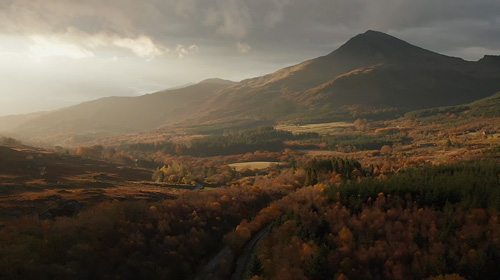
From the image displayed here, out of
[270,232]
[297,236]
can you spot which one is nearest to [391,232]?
[297,236]

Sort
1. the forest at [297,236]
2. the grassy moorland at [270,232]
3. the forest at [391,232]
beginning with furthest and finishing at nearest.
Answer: the forest at [391,232], the grassy moorland at [270,232], the forest at [297,236]

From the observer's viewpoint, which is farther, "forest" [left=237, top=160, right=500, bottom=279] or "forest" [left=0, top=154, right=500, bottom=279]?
"forest" [left=237, top=160, right=500, bottom=279]

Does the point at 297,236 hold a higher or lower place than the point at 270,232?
higher

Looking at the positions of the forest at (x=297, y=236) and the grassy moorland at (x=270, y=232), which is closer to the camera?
the forest at (x=297, y=236)

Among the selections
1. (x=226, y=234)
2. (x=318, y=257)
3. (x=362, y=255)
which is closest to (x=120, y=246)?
(x=226, y=234)

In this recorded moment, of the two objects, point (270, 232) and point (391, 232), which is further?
point (270, 232)

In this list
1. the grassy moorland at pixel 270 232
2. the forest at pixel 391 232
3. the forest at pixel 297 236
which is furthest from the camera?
the forest at pixel 391 232

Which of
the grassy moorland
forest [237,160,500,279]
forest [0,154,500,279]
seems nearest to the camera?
forest [0,154,500,279]

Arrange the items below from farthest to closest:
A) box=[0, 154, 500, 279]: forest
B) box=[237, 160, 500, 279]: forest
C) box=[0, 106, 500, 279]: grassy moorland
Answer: box=[237, 160, 500, 279]: forest
box=[0, 106, 500, 279]: grassy moorland
box=[0, 154, 500, 279]: forest

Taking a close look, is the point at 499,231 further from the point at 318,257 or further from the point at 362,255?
the point at 318,257

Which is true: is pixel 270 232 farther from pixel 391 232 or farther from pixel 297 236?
pixel 391 232

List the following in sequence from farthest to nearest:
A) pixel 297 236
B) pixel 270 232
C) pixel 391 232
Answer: pixel 270 232 < pixel 391 232 < pixel 297 236

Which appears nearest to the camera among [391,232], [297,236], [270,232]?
[297,236]
